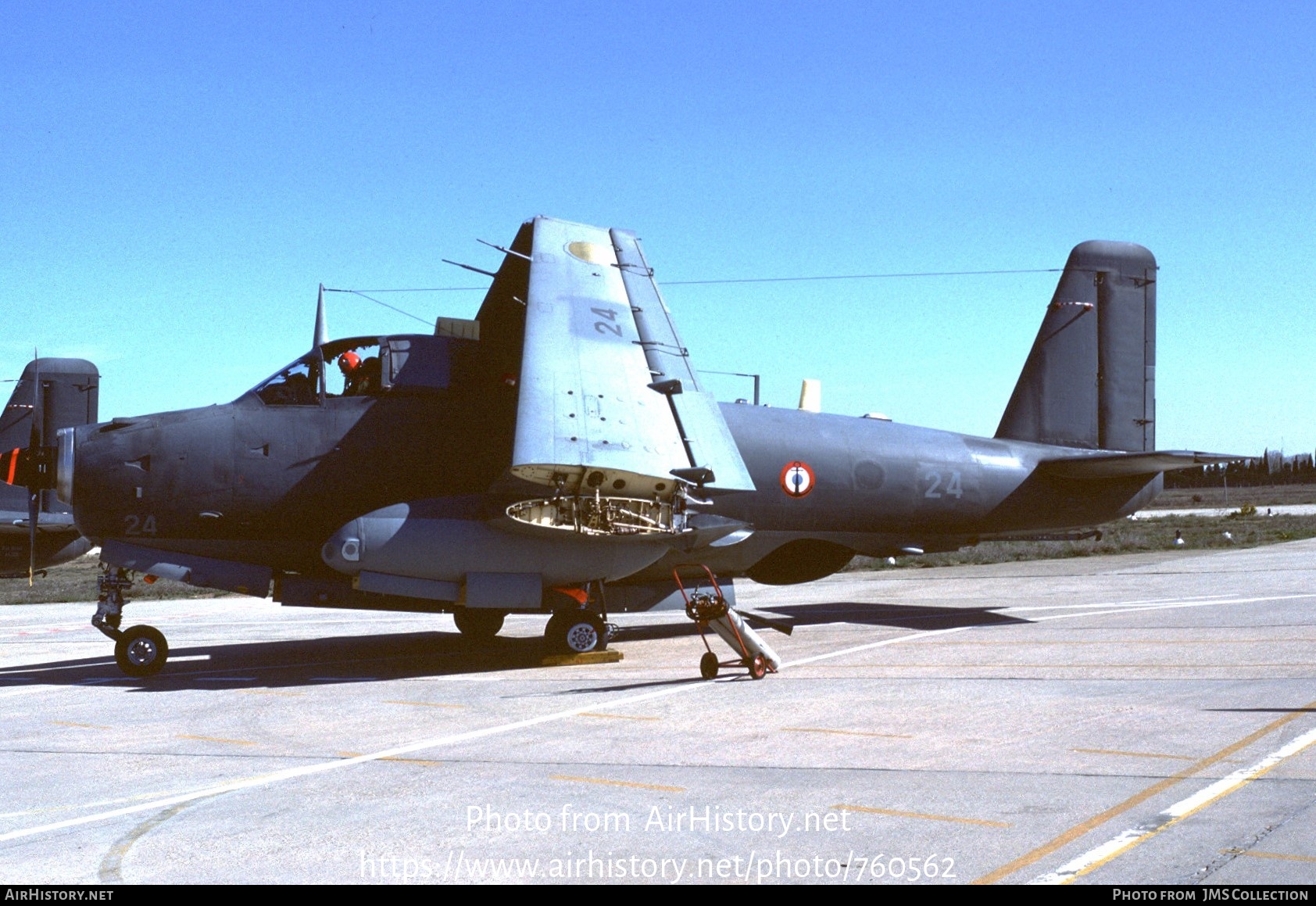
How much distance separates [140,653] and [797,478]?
10.5 metres

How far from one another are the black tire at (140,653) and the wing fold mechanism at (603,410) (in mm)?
5607

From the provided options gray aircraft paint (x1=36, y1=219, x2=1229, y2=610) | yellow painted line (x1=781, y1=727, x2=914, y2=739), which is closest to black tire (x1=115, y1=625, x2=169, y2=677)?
gray aircraft paint (x1=36, y1=219, x2=1229, y2=610)

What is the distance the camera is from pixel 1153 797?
8.05m

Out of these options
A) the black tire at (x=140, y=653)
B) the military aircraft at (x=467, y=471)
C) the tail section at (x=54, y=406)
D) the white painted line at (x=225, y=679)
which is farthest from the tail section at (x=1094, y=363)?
the tail section at (x=54, y=406)

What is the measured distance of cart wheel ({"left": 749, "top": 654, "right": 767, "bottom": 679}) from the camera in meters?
14.6

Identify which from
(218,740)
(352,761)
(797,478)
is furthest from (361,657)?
(352,761)

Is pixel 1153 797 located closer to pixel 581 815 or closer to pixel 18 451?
pixel 581 815

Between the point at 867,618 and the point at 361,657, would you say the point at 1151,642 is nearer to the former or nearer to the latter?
the point at 867,618

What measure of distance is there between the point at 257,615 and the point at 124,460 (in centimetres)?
1278

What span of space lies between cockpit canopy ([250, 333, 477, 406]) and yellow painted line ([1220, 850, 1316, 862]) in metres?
12.9

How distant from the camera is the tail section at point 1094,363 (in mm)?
22312

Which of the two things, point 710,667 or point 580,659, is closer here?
point 710,667

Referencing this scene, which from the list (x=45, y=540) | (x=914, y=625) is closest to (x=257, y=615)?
(x=45, y=540)

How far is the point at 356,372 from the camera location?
1714 centimetres
